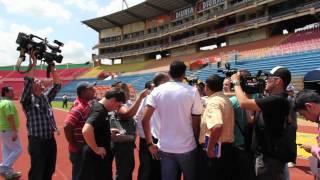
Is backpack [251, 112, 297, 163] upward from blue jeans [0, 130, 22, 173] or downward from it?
upward

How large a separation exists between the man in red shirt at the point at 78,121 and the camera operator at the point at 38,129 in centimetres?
94

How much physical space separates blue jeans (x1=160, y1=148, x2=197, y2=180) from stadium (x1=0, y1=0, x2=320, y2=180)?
3.61 m

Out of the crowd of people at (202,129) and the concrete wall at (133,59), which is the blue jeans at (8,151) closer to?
the crowd of people at (202,129)

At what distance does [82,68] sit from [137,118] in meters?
63.7

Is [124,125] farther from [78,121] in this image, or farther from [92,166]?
[92,166]

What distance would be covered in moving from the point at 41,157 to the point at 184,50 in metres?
45.9

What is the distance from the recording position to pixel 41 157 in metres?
5.85

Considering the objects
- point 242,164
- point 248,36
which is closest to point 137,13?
point 248,36

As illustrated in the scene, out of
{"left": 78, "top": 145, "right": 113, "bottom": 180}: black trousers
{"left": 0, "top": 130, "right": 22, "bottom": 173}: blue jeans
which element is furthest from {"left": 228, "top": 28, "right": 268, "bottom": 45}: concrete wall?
{"left": 78, "top": 145, "right": 113, "bottom": 180}: black trousers

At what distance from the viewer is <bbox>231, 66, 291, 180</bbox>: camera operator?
378 centimetres

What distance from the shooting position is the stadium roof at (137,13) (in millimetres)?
50716

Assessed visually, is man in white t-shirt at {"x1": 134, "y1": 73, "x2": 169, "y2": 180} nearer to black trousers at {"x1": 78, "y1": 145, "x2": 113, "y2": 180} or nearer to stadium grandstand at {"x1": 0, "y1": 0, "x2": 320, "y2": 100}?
black trousers at {"x1": 78, "y1": 145, "x2": 113, "y2": 180}

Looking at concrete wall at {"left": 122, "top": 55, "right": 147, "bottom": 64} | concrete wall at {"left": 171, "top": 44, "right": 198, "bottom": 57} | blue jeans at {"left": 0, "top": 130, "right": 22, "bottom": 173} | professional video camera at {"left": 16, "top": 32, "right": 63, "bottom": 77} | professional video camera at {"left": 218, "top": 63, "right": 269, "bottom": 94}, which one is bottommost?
blue jeans at {"left": 0, "top": 130, "right": 22, "bottom": 173}

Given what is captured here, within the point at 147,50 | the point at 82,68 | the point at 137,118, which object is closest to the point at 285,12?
the point at 147,50
